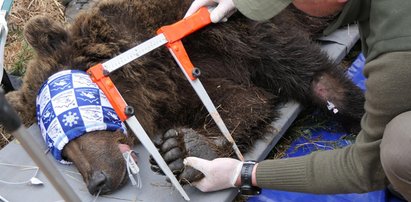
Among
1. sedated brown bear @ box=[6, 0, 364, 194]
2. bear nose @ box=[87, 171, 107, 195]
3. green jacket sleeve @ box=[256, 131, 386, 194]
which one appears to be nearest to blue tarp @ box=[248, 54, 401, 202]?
sedated brown bear @ box=[6, 0, 364, 194]

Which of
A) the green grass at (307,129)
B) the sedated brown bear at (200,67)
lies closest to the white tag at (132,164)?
the sedated brown bear at (200,67)

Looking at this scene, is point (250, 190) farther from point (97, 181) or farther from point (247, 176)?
point (97, 181)

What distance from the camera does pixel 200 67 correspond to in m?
3.55

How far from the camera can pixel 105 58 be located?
3467mm

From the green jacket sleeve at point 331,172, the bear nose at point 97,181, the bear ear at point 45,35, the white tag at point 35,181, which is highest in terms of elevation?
the bear ear at point 45,35

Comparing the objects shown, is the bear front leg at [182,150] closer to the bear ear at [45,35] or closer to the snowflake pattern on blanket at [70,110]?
the snowflake pattern on blanket at [70,110]

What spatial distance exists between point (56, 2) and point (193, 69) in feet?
8.68

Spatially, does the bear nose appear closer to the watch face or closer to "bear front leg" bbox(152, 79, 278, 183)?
"bear front leg" bbox(152, 79, 278, 183)

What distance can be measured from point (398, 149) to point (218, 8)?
1442 millimetres

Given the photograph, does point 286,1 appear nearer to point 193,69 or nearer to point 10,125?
point 193,69

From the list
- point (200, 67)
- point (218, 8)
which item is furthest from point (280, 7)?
point (200, 67)

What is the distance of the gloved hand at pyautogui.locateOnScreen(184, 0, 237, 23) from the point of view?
10.6ft

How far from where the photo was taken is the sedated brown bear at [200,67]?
345 cm

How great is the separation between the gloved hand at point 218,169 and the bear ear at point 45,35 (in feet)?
3.91
